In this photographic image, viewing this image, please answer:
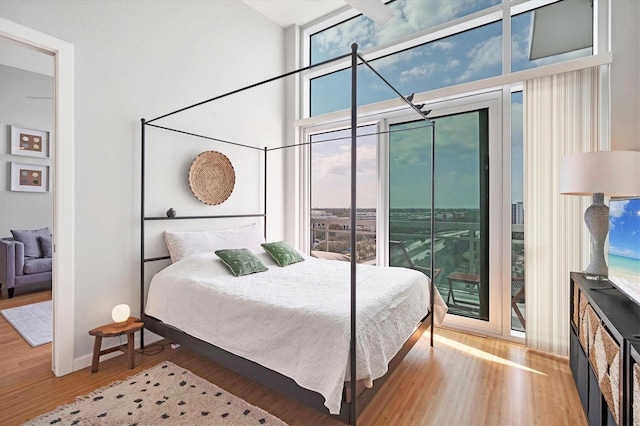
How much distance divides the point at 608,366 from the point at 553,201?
162cm

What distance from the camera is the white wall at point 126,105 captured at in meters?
2.52

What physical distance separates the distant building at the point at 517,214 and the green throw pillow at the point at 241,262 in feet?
7.88

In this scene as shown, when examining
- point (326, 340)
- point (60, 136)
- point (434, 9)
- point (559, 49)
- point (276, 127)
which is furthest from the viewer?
point (276, 127)

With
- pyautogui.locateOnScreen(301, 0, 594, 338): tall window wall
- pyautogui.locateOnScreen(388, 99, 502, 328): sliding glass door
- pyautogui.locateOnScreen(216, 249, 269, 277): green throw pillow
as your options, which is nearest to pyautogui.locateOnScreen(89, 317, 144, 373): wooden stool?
pyautogui.locateOnScreen(216, 249, 269, 277): green throw pillow

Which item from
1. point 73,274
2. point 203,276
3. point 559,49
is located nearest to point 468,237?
point 559,49

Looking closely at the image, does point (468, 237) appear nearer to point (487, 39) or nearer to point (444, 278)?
point (444, 278)

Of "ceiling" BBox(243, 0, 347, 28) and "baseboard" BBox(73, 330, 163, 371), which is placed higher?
"ceiling" BBox(243, 0, 347, 28)

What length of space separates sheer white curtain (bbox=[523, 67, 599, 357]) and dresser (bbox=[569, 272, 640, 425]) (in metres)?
0.41

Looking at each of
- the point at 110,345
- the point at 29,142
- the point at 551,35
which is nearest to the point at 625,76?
the point at 551,35

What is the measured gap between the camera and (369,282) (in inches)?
96.6

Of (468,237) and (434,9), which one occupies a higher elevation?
(434,9)

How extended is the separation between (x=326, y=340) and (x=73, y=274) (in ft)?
6.92

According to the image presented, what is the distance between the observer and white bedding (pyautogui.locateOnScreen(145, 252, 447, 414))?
166 centimetres

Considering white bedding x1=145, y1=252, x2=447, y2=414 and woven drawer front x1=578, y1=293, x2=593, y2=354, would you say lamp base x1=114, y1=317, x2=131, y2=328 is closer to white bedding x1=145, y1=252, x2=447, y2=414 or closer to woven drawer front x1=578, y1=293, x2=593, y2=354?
white bedding x1=145, y1=252, x2=447, y2=414
